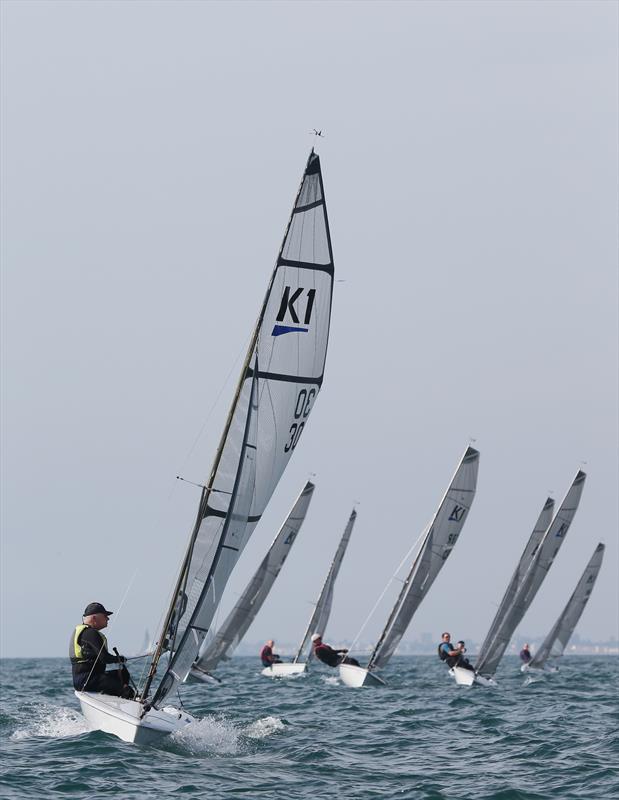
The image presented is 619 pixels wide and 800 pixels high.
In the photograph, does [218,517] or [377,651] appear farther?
[377,651]

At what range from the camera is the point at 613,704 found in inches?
1070

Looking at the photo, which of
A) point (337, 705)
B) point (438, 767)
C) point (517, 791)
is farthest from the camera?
point (337, 705)

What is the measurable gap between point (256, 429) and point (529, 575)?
2405 cm

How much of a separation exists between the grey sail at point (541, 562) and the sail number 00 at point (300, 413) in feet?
72.0

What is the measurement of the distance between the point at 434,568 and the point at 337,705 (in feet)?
33.7

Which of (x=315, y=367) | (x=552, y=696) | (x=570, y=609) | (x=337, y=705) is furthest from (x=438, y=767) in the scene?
(x=570, y=609)

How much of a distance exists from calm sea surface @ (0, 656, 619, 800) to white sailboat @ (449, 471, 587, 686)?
467 inches

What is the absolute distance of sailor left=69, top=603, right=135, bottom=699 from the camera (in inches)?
690

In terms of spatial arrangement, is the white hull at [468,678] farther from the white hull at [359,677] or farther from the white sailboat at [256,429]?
the white sailboat at [256,429]

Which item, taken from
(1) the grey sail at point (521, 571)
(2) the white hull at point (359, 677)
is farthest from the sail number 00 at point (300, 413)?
(1) the grey sail at point (521, 571)

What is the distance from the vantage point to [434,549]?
3650cm

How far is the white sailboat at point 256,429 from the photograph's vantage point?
17.7m

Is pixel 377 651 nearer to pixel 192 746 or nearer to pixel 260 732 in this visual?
pixel 260 732

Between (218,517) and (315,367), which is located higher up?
(315,367)
